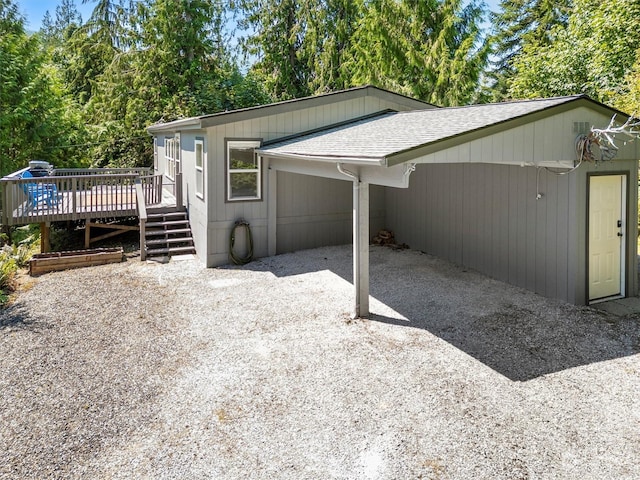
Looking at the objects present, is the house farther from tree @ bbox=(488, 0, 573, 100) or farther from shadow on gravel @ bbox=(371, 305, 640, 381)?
tree @ bbox=(488, 0, 573, 100)

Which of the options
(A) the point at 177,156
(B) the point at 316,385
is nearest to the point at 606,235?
(B) the point at 316,385

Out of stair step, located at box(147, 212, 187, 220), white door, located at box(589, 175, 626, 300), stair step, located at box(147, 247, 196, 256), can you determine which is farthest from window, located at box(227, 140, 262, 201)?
white door, located at box(589, 175, 626, 300)

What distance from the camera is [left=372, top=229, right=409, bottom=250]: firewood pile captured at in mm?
10634

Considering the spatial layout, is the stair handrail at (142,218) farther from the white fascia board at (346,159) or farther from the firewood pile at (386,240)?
the firewood pile at (386,240)

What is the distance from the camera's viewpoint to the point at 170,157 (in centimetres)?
1423

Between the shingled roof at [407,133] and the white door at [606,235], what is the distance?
1.22 m

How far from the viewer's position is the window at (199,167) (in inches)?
381

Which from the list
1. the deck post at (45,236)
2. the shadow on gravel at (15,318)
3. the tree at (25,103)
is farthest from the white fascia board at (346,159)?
the tree at (25,103)

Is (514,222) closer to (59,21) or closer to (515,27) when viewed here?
(515,27)

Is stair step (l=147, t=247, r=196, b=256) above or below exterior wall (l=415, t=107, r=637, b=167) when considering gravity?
below

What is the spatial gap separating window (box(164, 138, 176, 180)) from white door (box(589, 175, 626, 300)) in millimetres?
10249

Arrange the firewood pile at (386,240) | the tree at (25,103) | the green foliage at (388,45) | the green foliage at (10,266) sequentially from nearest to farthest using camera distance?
the green foliage at (10,266), the firewood pile at (386,240), the tree at (25,103), the green foliage at (388,45)

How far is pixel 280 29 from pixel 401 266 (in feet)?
69.5

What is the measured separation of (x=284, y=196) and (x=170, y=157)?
582 cm
